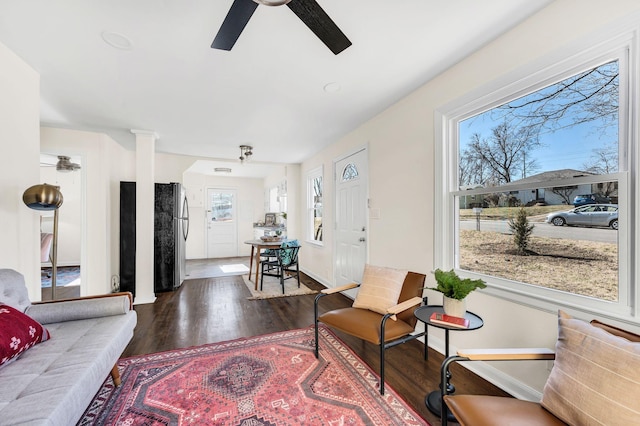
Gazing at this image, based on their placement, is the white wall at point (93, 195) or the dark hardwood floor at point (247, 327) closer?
the dark hardwood floor at point (247, 327)

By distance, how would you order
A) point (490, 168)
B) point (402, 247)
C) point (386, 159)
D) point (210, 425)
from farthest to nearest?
point (386, 159)
point (402, 247)
point (490, 168)
point (210, 425)

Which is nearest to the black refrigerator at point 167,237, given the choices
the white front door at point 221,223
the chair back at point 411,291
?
the white front door at point 221,223

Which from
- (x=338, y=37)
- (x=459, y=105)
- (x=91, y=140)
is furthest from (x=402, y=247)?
(x=91, y=140)

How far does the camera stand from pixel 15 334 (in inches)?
54.9

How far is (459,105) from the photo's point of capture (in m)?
2.10

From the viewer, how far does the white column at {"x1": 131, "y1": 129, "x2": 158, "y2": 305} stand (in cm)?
365

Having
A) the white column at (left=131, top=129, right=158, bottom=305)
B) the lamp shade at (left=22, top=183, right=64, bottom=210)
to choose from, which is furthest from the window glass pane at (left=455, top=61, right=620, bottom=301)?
the white column at (left=131, top=129, right=158, bottom=305)

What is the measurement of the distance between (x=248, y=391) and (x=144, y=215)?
3.00m

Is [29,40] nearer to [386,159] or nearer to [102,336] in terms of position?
[102,336]

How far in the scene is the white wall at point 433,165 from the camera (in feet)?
4.97

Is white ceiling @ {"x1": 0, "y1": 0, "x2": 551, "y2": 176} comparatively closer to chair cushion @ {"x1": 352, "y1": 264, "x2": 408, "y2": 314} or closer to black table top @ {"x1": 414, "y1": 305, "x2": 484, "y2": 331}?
chair cushion @ {"x1": 352, "y1": 264, "x2": 408, "y2": 314}

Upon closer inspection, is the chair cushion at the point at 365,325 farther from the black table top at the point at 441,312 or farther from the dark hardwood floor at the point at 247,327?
the dark hardwood floor at the point at 247,327

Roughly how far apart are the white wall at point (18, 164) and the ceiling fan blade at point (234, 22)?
1.81m

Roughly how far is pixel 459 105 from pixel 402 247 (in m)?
1.40
